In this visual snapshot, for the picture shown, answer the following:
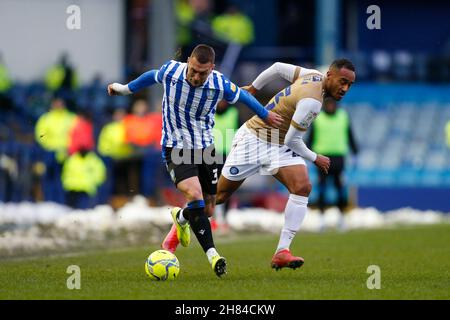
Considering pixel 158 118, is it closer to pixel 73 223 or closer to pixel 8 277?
pixel 73 223

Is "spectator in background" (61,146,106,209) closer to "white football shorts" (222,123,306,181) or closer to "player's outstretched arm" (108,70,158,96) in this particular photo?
"white football shorts" (222,123,306,181)

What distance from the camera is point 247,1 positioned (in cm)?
2894

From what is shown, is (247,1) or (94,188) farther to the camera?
(247,1)

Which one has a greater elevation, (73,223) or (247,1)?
(247,1)

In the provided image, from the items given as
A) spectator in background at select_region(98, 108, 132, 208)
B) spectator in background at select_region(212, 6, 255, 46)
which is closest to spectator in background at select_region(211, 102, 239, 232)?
spectator in background at select_region(98, 108, 132, 208)

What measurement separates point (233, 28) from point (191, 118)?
52.6 ft

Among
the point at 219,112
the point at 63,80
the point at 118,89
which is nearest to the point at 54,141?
the point at 63,80

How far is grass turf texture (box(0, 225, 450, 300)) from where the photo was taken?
368 inches

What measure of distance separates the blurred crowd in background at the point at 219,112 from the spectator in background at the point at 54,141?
0.02 metres

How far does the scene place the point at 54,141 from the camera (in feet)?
68.5

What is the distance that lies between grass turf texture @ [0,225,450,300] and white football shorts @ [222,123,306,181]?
3.24ft

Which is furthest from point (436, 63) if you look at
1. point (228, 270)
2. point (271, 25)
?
point (228, 270)

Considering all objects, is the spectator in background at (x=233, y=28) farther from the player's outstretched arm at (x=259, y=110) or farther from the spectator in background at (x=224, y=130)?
the player's outstretched arm at (x=259, y=110)

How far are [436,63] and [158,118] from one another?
24.4 feet
